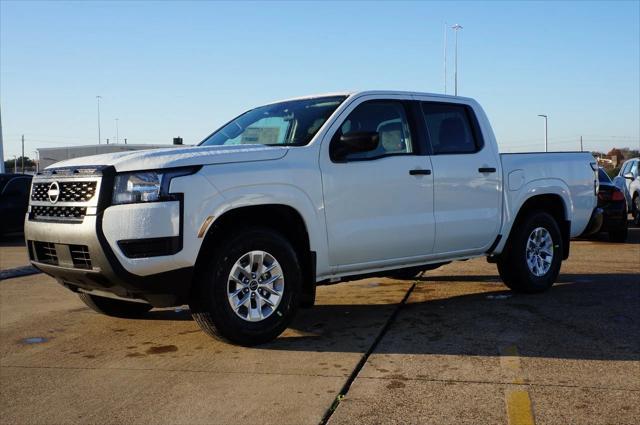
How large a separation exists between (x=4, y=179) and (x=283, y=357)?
41.2ft

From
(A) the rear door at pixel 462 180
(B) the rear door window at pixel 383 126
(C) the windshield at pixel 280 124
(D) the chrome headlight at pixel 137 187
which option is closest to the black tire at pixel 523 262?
(A) the rear door at pixel 462 180

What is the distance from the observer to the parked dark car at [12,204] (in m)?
→ 15.1

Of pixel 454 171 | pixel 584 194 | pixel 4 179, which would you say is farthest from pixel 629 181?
pixel 4 179

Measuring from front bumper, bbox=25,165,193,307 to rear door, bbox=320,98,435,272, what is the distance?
1361 mm

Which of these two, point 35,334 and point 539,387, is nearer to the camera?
point 539,387

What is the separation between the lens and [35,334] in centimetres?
594

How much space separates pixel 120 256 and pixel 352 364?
1746mm

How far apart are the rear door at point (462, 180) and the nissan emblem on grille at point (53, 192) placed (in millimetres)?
3263

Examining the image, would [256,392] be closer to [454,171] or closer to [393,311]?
[393,311]

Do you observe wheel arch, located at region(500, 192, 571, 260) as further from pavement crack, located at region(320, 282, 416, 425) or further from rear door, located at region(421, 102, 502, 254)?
pavement crack, located at region(320, 282, 416, 425)

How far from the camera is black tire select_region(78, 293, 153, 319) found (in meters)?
6.34

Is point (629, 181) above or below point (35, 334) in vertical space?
above

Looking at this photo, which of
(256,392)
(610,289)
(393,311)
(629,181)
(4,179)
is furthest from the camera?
(629,181)

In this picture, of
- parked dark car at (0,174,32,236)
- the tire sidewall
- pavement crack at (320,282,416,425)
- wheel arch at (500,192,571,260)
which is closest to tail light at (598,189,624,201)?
wheel arch at (500,192,571,260)
